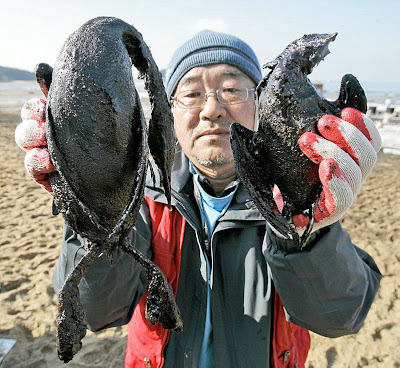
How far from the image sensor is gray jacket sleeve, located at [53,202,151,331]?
7.07 feet

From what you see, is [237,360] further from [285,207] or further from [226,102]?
[226,102]

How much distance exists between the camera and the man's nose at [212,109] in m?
2.52

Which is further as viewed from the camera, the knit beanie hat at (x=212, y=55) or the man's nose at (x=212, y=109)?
the knit beanie hat at (x=212, y=55)

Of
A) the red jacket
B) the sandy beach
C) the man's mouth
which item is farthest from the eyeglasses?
Answer: the sandy beach

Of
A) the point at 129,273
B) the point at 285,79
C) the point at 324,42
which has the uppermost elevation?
the point at 324,42

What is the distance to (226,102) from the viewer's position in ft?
8.55

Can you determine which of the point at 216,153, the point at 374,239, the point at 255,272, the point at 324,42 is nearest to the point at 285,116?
the point at 324,42

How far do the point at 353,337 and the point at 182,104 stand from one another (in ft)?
12.3

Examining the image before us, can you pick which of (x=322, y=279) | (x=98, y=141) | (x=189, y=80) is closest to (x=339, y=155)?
(x=322, y=279)

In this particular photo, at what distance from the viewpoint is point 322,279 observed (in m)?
2.02

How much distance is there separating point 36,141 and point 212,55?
1637mm

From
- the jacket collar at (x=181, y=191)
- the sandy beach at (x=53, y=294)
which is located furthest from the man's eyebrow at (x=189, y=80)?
the sandy beach at (x=53, y=294)

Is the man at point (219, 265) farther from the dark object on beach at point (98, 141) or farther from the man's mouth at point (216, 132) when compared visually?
the dark object on beach at point (98, 141)

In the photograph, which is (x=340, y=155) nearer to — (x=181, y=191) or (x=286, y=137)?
(x=286, y=137)
